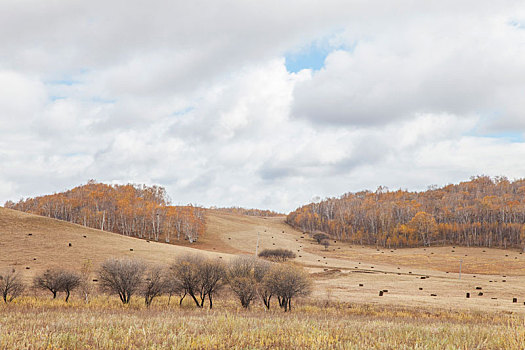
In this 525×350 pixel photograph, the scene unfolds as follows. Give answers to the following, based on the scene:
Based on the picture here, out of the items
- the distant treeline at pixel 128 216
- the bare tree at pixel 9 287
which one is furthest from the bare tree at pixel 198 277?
the distant treeline at pixel 128 216

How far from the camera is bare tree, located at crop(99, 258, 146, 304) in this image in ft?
123

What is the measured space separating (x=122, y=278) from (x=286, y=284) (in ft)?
55.7

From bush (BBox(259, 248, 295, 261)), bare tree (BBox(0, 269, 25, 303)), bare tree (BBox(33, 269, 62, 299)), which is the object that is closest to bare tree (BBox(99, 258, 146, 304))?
bare tree (BBox(33, 269, 62, 299))

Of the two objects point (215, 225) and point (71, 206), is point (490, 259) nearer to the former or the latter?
point (215, 225)

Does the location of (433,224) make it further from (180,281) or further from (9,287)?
(9,287)

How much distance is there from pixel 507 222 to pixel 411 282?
107 m

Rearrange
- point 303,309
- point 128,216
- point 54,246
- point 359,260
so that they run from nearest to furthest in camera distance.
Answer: point 303,309 < point 54,246 < point 359,260 < point 128,216

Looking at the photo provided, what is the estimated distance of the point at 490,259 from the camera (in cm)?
9581

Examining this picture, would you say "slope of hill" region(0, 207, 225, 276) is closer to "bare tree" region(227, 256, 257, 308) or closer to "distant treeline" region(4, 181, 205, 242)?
"bare tree" region(227, 256, 257, 308)

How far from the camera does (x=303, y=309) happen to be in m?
35.9

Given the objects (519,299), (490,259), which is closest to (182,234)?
(490,259)

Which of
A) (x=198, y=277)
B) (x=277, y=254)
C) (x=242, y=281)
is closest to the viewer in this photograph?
(x=242, y=281)

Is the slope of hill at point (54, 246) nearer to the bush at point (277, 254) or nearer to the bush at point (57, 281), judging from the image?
the bush at point (57, 281)

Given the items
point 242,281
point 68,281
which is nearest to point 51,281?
point 68,281
